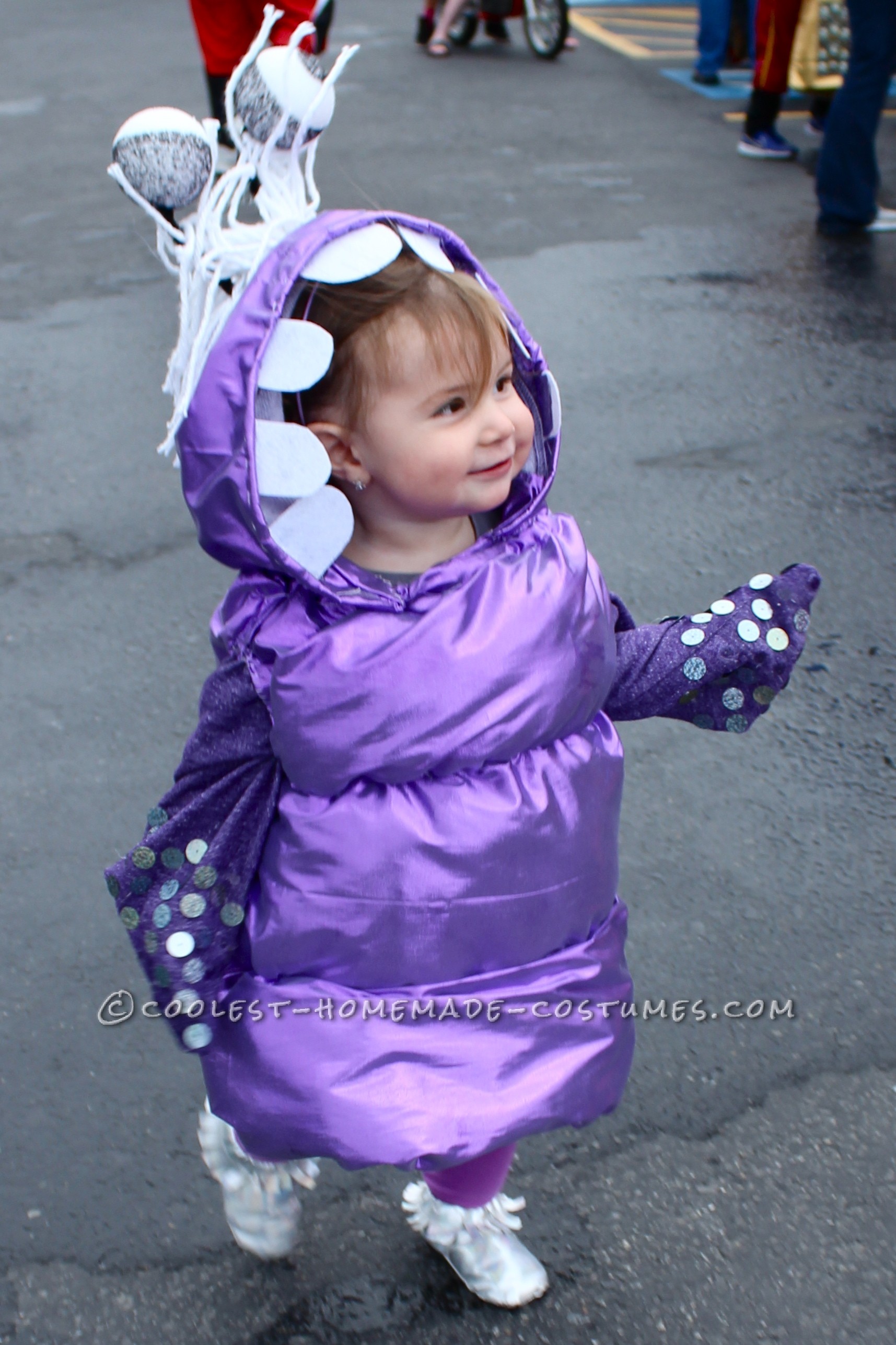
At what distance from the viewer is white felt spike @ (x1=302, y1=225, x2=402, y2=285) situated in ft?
5.17

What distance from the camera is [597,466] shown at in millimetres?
4387

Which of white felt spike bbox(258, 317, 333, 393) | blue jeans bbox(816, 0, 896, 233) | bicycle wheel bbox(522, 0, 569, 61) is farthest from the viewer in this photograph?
bicycle wheel bbox(522, 0, 569, 61)

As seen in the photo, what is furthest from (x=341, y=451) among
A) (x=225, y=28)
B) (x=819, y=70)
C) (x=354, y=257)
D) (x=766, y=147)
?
(x=819, y=70)

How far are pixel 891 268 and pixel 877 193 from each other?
38.9 inches

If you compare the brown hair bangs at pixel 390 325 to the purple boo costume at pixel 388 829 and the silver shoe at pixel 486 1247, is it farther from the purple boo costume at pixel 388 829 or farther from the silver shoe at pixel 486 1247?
the silver shoe at pixel 486 1247

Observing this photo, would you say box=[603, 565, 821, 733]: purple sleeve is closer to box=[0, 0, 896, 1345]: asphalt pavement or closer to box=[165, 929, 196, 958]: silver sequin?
box=[165, 929, 196, 958]: silver sequin

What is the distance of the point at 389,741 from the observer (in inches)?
62.5

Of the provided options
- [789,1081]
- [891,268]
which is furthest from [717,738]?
[891,268]

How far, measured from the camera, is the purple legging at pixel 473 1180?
A: 1858 mm

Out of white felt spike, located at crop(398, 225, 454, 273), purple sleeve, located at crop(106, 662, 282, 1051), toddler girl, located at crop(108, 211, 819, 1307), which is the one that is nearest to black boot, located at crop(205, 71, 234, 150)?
white felt spike, located at crop(398, 225, 454, 273)

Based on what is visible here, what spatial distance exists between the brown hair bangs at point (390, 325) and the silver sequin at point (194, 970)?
2.26 feet

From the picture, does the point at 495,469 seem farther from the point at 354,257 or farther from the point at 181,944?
the point at 181,944

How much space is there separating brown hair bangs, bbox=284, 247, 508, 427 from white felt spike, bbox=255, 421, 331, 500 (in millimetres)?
73

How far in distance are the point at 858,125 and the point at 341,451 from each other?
17.5 ft
